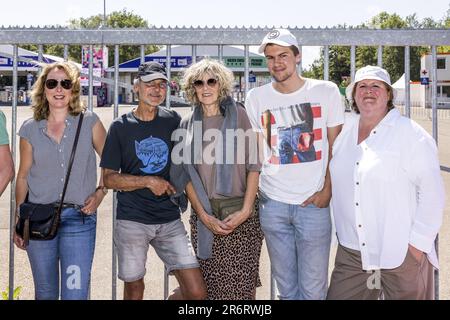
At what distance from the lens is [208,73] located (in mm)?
3715

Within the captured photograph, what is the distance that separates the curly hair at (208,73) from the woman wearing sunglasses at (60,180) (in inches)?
29.2

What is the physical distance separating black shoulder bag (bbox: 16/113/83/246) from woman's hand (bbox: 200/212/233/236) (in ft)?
3.23

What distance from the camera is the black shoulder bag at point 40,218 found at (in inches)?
142

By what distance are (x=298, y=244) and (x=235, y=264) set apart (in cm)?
46

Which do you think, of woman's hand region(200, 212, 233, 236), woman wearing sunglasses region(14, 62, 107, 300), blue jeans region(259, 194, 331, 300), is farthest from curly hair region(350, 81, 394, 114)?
woman wearing sunglasses region(14, 62, 107, 300)

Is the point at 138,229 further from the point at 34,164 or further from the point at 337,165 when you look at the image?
the point at 337,165

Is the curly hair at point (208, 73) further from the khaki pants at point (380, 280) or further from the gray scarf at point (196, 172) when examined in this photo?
the khaki pants at point (380, 280)

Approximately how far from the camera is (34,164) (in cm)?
376

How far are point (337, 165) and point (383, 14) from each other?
83098 mm

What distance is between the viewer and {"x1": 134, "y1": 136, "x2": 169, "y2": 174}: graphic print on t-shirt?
377 cm

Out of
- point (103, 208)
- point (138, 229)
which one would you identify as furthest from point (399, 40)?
point (103, 208)

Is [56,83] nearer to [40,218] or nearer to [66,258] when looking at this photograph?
[40,218]

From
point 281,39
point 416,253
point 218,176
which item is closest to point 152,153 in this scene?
point 218,176

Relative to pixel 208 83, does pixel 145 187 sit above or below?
below
